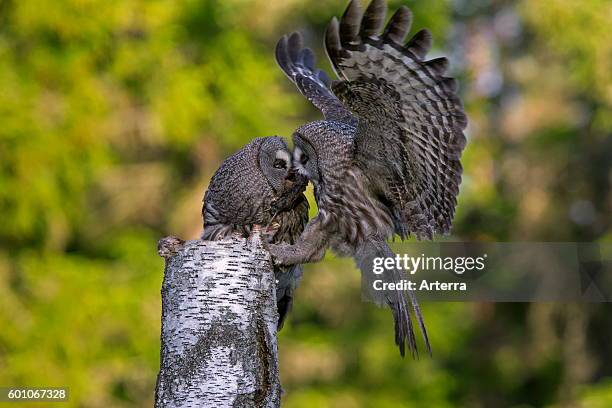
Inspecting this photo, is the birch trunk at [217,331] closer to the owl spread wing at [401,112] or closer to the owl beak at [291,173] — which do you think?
the owl spread wing at [401,112]

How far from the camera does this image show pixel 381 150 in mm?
4074

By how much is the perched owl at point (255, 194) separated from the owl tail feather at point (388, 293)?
400 mm

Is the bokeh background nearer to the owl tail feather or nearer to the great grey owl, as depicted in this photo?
the great grey owl

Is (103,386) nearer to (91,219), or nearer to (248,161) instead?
(91,219)

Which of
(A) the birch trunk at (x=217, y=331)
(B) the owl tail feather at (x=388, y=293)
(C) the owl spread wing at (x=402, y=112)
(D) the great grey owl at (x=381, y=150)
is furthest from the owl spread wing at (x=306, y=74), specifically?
(A) the birch trunk at (x=217, y=331)

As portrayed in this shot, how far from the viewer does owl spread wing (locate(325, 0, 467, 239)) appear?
11.8 ft

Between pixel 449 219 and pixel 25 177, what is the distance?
5.39m

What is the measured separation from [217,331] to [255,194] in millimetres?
1578

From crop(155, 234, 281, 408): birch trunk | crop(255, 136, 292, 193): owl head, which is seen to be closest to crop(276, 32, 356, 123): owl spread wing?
crop(255, 136, 292, 193): owl head

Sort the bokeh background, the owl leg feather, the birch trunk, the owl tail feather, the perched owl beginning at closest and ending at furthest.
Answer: the birch trunk
the owl leg feather
the owl tail feather
the perched owl
the bokeh background

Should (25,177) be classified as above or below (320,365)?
above

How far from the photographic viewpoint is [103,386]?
926 centimetres

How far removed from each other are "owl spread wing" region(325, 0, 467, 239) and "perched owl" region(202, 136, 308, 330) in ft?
1.48

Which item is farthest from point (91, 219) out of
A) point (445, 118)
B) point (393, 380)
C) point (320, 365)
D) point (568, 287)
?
point (445, 118)
